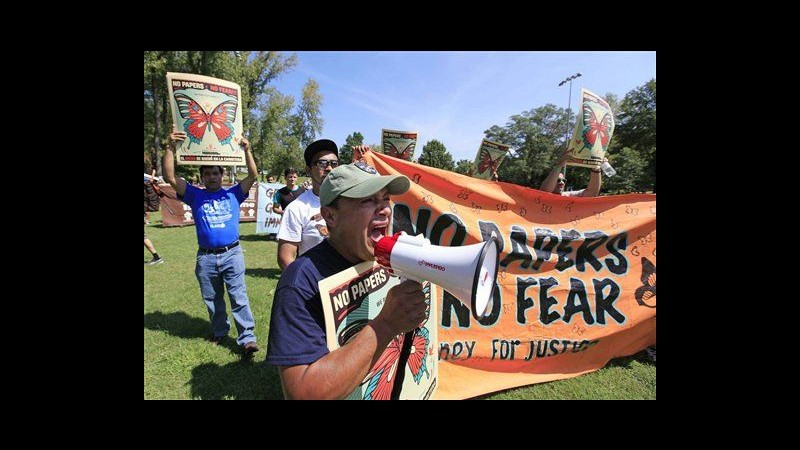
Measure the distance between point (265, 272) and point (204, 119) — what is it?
193 inches

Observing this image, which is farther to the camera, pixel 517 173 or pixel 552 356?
pixel 517 173

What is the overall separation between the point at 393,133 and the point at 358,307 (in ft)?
16.6

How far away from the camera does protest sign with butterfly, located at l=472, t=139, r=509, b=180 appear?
6.14m

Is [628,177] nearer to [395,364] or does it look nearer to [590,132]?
[590,132]

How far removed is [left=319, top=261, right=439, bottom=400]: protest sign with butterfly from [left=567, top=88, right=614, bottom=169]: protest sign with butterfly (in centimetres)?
317

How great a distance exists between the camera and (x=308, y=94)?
49.7 metres

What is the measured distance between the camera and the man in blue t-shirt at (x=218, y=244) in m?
4.02

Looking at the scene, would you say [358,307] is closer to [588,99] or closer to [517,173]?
[588,99]

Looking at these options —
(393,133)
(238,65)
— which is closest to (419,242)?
(393,133)

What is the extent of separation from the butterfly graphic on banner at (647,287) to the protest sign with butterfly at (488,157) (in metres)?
2.86

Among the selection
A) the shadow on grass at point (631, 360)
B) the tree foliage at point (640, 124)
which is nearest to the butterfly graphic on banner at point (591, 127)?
the shadow on grass at point (631, 360)

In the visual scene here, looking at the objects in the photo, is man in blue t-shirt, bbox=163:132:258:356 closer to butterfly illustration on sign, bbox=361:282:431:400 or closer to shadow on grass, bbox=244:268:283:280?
butterfly illustration on sign, bbox=361:282:431:400

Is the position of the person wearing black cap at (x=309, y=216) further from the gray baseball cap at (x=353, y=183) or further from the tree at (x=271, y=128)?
the tree at (x=271, y=128)

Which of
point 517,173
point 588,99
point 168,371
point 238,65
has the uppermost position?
point 238,65
